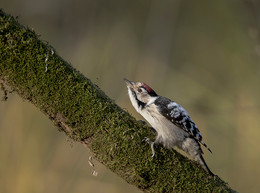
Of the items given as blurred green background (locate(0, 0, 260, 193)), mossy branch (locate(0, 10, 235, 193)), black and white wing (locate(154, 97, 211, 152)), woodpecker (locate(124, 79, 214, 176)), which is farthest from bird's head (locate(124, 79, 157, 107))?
blurred green background (locate(0, 0, 260, 193))

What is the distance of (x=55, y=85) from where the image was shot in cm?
210

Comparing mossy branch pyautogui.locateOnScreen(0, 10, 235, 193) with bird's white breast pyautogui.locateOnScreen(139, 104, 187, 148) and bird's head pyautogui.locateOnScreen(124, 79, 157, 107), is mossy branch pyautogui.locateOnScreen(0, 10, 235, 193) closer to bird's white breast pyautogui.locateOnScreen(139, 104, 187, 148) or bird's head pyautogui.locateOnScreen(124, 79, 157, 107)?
bird's white breast pyautogui.locateOnScreen(139, 104, 187, 148)

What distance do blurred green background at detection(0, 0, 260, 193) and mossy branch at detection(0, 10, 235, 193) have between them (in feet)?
7.18

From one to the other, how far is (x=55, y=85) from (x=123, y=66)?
319 centimetres

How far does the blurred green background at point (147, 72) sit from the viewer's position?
14.3 feet

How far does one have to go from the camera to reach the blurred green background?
172 inches

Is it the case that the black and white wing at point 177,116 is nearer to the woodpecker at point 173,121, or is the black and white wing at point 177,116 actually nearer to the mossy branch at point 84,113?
the woodpecker at point 173,121

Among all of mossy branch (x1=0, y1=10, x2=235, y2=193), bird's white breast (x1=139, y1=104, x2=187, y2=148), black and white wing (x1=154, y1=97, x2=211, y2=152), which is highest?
black and white wing (x1=154, y1=97, x2=211, y2=152)

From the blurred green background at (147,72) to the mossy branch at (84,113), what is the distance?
2188mm

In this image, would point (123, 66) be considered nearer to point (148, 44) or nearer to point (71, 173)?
A: point (148, 44)

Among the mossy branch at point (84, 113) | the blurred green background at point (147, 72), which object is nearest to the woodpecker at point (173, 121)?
the mossy branch at point (84, 113)

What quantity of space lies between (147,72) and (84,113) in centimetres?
311

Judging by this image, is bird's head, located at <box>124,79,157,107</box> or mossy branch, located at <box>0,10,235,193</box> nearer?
mossy branch, located at <box>0,10,235,193</box>

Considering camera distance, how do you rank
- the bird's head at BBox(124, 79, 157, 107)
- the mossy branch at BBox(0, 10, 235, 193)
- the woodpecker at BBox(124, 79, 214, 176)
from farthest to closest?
the bird's head at BBox(124, 79, 157, 107) → the woodpecker at BBox(124, 79, 214, 176) → the mossy branch at BBox(0, 10, 235, 193)
